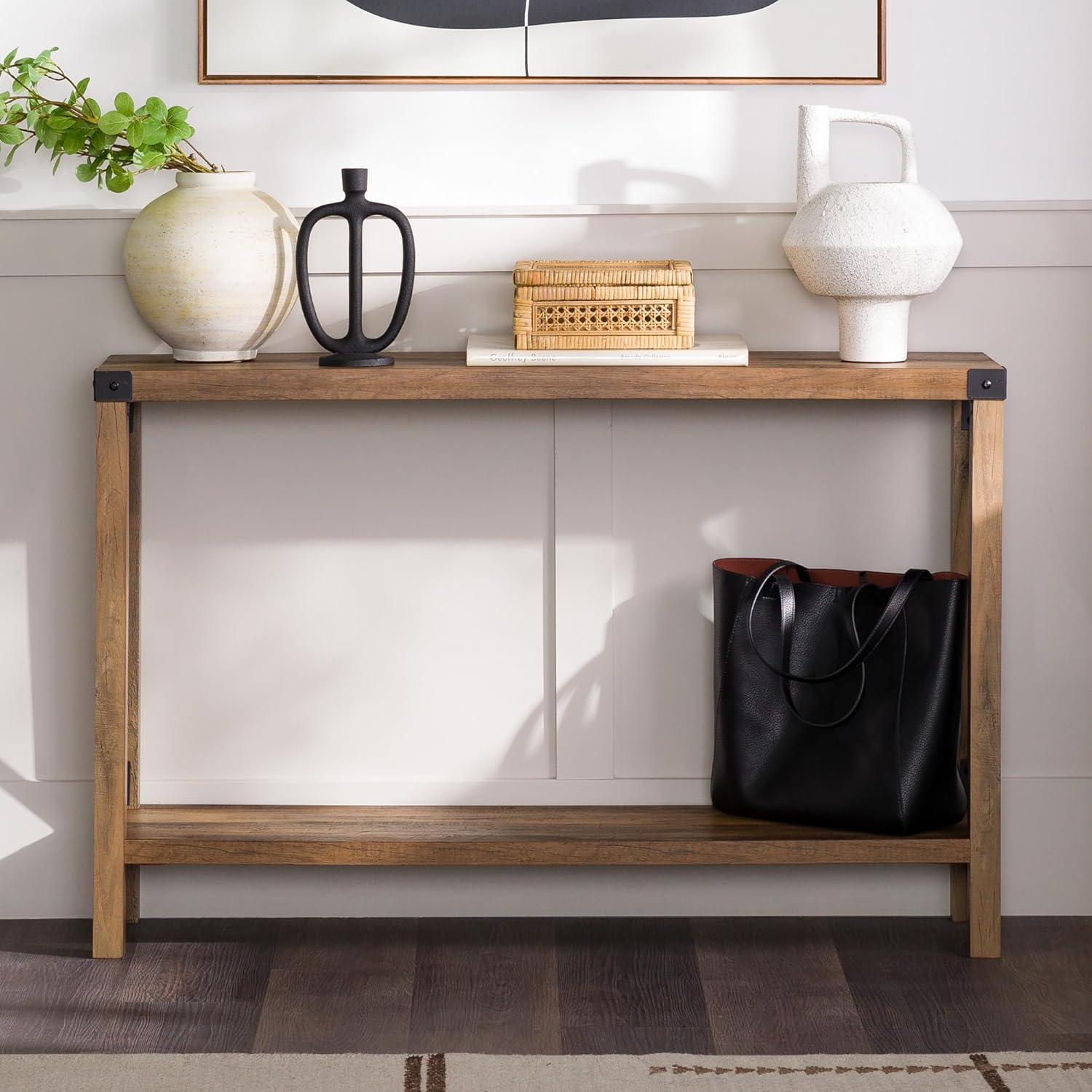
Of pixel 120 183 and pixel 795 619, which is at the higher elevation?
pixel 120 183

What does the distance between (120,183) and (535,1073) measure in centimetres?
126

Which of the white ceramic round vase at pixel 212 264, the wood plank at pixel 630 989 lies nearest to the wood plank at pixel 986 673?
the wood plank at pixel 630 989

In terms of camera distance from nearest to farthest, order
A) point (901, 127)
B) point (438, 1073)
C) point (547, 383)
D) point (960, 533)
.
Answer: point (438, 1073) → point (547, 383) → point (901, 127) → point (960, 533)

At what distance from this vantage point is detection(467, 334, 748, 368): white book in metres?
1.75

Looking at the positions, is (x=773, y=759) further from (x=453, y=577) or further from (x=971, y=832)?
(x=453, y=577)

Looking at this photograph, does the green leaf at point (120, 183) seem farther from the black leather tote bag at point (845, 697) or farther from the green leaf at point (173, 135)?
the black leather tote bag at point (845, 697)

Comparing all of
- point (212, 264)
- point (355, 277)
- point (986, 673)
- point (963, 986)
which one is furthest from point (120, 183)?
point (963, 986)

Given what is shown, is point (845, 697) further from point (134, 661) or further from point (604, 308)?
point (134, 661)

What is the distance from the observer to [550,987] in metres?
1.78

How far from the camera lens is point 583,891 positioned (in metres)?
2.01

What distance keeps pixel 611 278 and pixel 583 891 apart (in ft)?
2.91

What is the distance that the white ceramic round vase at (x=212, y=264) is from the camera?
1764 mm

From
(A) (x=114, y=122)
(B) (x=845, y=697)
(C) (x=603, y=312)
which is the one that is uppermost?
(A) (x=114, y=122)

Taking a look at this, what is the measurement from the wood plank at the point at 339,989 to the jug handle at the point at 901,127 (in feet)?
4.12
